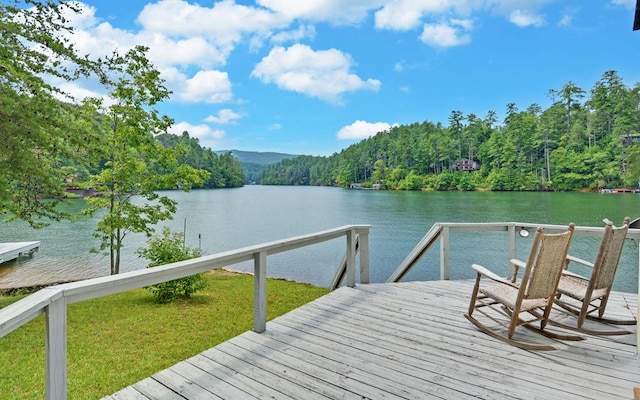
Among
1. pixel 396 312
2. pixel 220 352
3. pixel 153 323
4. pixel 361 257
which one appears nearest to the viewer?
pixel 220 352

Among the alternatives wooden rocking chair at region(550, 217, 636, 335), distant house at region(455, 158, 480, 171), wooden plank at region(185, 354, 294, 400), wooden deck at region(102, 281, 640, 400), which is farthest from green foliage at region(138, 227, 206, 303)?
distant house at region(455, 158, 480, 171)

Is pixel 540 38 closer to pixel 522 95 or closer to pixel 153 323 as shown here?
pixel 522 95

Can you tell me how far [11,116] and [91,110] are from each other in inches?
131

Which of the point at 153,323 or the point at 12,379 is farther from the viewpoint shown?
the point at 153,323

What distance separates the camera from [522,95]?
74625 mm

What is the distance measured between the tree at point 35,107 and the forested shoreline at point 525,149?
2174 inches

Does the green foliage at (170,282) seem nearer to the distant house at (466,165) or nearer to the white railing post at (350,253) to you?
the white railing post at (350,253)

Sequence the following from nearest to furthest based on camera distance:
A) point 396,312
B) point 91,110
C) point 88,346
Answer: point 396,312 < point 88,346 < point 91,110

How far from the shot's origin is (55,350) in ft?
5.19

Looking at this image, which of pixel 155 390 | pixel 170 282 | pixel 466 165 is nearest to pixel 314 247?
pixel 170 282

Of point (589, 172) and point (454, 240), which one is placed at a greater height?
point (589, 172)

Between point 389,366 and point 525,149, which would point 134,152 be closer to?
point 389,366

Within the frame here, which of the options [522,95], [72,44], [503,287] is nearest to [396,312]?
[503,287]

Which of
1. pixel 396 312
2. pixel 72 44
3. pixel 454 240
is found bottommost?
pixel 454 240
